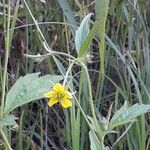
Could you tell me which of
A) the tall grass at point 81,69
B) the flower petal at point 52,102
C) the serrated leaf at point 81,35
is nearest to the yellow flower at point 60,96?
the flower petal at point 52,102

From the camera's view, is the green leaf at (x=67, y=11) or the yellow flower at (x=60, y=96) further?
the green leaf at (x=67, y=11)

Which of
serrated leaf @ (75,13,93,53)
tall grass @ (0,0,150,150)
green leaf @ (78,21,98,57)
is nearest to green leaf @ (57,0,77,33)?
tall grass @ (0,0,150,150)

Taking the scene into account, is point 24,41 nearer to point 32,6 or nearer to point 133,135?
point 32,6

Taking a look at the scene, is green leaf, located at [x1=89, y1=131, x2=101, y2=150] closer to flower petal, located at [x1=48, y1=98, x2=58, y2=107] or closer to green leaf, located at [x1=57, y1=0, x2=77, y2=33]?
flower petal, located at [x1=48, y1=98, x2=58, y2=107]

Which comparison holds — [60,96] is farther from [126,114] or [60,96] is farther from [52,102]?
[126,114]

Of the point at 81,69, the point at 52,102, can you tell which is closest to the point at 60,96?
the point at 52,102

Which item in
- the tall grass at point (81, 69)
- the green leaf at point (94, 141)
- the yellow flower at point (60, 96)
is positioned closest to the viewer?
the yellow flower at point (60, 96)

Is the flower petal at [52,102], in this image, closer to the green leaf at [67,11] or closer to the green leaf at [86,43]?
the green leaf at [86,43]

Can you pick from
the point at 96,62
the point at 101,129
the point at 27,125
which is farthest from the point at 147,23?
the point at 101,129
